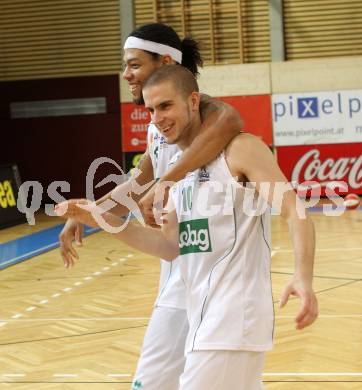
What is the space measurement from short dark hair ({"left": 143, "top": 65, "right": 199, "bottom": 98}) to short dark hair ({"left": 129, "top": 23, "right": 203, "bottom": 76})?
20.4 inches

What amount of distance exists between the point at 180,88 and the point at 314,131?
1366cm

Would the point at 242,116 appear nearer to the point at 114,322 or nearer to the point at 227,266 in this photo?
the point at 114,322

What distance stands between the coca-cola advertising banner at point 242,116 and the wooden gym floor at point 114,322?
5361 millimetres

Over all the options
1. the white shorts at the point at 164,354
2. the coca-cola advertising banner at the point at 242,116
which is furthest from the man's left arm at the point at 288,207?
the coca-cola advertising banner at the point at 242,116

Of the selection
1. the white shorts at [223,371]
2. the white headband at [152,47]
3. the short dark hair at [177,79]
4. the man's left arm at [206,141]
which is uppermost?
the white headband at [152,47]

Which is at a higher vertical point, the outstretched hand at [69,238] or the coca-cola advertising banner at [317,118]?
the outstretched hand at [69,238]

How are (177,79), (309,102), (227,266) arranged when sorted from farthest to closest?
(309,102)
(177,79)
(227,266)

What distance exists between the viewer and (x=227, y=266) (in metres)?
2.81

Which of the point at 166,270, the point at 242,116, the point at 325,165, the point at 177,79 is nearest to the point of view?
the point at 177,79

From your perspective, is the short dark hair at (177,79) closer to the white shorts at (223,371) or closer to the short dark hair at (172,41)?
the short dark hair at (172,41)

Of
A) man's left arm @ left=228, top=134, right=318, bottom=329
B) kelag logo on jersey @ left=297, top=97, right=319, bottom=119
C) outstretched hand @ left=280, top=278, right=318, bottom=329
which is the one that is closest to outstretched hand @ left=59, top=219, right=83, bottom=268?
man's left arm @ left=228, top=134, right=318, bottom=329

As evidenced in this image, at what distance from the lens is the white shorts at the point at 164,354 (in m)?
3.36

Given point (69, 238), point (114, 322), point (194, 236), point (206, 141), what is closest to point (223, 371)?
point (194, 236)

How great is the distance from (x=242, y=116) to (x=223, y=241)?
46.5 ft
